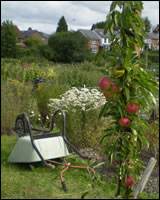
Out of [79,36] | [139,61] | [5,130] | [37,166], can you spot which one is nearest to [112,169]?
[37,166]

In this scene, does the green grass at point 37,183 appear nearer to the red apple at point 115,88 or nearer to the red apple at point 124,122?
the red apple at point 124,122

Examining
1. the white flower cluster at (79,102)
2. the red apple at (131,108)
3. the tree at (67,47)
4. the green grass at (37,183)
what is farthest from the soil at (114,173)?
the tree at (67,47)

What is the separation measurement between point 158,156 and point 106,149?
2777 mm

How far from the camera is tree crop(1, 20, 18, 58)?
2773cm

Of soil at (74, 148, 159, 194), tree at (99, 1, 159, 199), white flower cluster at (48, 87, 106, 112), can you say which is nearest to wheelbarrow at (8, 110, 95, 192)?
soil at (74, 148, 159, 194)

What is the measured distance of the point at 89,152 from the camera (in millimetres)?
4336

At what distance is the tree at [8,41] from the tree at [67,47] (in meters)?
5.40

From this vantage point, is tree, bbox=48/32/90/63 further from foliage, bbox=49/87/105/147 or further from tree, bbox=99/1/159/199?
tree, bbox=99/1/159/199

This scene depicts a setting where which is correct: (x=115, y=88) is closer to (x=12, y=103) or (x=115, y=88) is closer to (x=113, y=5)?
(x=113, y=5)

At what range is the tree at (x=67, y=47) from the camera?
23.5 metres

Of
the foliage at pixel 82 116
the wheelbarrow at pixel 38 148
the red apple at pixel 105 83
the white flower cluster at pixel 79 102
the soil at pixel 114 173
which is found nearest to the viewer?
the red apple at pixel 105 83

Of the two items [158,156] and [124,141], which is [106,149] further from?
[158,156]

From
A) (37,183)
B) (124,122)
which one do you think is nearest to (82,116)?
(37,183)

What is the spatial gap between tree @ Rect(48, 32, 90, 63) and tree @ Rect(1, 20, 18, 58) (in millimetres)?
5399
